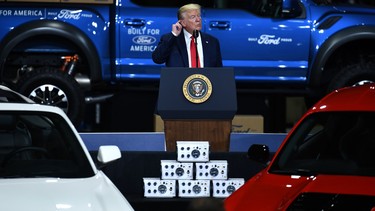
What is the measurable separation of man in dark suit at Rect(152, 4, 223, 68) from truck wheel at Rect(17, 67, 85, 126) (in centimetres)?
163

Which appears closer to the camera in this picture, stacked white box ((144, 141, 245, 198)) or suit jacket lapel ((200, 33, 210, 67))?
stacked white box ((144, 141, 245, 198))

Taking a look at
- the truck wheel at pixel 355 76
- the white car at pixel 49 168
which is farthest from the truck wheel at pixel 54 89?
the white car at pixel 49 168

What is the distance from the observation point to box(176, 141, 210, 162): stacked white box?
9305mm

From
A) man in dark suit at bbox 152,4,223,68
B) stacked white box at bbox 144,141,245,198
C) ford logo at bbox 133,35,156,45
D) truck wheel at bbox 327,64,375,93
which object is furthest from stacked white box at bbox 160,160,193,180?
truck wheel at bbox 327,64,375,93

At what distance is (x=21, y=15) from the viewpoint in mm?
11859

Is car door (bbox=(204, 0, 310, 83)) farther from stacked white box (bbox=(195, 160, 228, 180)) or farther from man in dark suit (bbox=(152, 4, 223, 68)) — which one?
stacked white box (bbox=(195, 160, 228, 180))

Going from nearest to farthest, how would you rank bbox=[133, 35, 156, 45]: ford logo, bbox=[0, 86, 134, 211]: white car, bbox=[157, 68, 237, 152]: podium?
1. bbox=[0, 86, 134, 211]: white car
2. bbox=[157, 68, 237, 152]: podium
3. bbox=[133, 35, 156, 45]: ford logo

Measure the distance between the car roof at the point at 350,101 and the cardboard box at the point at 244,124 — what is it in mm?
4215

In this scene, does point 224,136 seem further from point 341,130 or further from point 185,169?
point 341,130

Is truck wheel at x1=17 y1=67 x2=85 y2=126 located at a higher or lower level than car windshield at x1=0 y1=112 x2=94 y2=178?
lower

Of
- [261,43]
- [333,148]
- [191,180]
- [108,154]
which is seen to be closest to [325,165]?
[333,148]

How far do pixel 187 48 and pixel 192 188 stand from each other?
130cm

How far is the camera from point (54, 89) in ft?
37.3

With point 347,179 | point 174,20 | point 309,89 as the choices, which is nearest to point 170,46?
point 174,20
